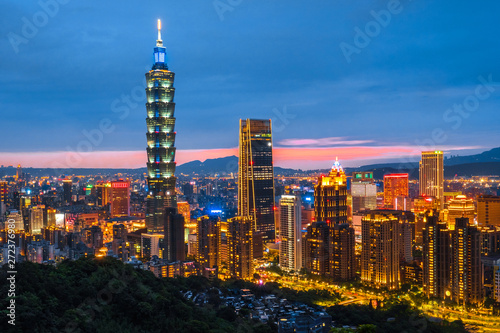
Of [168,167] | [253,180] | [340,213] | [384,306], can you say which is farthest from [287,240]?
[168,167]

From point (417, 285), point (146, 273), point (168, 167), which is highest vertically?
point (168, 167)

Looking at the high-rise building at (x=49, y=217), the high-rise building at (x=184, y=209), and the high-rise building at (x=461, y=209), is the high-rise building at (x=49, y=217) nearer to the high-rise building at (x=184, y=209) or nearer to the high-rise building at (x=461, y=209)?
the high-rise building at (x=184, y=209)

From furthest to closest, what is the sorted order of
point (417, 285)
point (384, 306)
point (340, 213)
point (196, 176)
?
point (196, 176)
point (340, 213)
point (417, 285)
point (384, 306)

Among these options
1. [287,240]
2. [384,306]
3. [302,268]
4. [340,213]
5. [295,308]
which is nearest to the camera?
[295,308]

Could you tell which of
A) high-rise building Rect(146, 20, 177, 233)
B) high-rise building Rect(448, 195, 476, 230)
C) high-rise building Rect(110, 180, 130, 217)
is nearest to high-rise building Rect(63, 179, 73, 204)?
high-rise building Rect(110, 180, 130, 217)

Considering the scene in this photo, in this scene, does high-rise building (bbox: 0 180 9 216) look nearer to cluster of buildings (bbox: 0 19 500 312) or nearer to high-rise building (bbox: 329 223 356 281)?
cluster of buildings (bbox: 0 19 500 312)

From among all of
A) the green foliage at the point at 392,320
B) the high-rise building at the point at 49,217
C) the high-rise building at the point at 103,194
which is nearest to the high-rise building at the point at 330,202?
the green foliage at the point at 392,320

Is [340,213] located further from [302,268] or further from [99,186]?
[99,186]

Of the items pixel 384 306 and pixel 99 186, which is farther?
pixel 99 186
